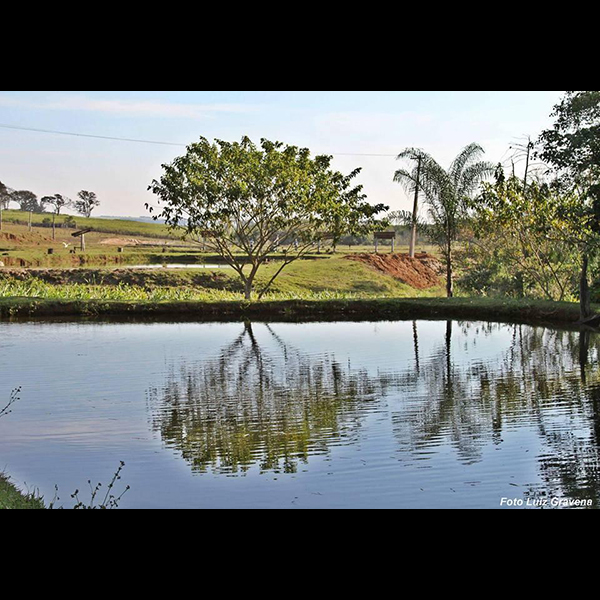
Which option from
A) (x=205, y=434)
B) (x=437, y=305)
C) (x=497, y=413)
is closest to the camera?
(x=205, y=434)

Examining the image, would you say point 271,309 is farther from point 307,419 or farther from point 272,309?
point 307,419

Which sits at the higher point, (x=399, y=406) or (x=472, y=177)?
(x=472, y=177)

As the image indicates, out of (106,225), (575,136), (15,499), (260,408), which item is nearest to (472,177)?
(575,136)

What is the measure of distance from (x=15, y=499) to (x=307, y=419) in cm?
384

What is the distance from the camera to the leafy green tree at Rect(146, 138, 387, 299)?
18.8m

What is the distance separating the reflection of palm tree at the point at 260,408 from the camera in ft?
23.0

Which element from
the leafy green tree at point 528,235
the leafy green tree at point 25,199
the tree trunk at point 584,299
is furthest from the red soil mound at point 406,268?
the leafy green tree at point 25,199

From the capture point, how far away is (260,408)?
8906 mm

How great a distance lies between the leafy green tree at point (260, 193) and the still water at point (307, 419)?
5317 millimetres
